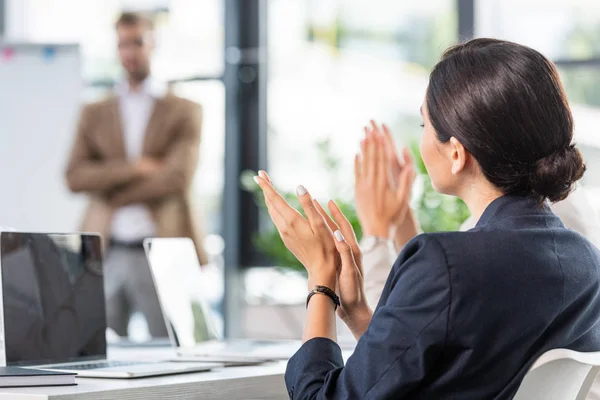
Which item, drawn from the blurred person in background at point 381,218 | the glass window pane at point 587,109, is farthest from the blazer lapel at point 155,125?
the blurred person in background at point 381,218

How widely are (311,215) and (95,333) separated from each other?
23.6 inches

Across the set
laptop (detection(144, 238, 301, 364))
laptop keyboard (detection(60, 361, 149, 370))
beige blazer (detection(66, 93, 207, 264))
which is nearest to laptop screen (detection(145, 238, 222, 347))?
laptop (detection(144, 238, 301, 364))

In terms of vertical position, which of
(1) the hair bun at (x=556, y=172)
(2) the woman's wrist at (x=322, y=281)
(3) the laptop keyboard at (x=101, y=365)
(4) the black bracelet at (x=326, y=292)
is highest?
(1) the hair bun at (x=556, y=172)

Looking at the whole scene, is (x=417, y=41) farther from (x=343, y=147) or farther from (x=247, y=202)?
(x=247, y=202)

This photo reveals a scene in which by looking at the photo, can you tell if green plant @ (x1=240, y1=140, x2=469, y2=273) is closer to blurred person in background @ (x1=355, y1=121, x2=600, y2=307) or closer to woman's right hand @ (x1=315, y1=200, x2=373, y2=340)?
blurred person in background @ (x1=355, y1=121, x2=600, y2=307)

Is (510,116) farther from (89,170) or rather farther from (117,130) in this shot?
(117,130)

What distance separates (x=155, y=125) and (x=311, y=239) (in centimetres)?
304

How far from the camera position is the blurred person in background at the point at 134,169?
430 centimetres

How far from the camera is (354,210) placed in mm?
4715

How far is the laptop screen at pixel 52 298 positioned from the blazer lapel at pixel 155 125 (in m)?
2.55

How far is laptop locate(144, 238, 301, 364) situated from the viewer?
2104 millimetres

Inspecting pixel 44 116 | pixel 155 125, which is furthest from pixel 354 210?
pixel 44 116

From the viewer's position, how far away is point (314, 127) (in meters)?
5.34

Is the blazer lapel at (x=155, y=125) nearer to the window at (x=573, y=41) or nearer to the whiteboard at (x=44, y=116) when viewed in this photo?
the whiteboard at (x=44, y=116)
